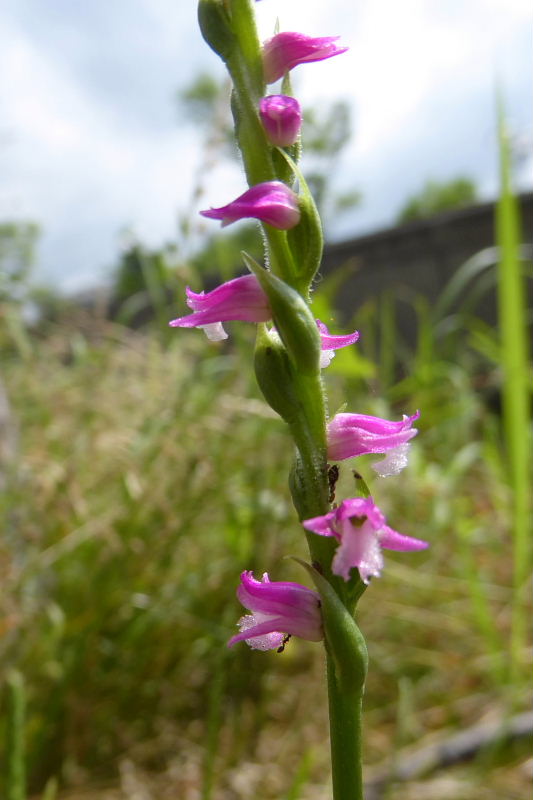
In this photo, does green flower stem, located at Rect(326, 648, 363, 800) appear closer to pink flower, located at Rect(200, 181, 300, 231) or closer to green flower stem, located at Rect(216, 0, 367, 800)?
green flower stem, located at Rect(216, 0, 367, 800)

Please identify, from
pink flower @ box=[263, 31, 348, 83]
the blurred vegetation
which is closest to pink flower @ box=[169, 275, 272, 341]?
pink flower @ box=[263, 31, 348, 83]

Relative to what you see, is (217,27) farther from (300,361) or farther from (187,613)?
(187,613)

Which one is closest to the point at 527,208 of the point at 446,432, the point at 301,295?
the point at 446,432

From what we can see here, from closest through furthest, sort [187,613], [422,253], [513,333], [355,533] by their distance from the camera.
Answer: [355,533] → [513,333] → [187,613] → [422,253]

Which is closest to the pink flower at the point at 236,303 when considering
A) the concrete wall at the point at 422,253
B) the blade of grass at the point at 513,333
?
the blade of grass at the point at 513,333

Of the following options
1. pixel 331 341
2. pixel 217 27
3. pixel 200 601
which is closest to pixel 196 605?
pixel 200 601

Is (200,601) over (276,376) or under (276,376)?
under
